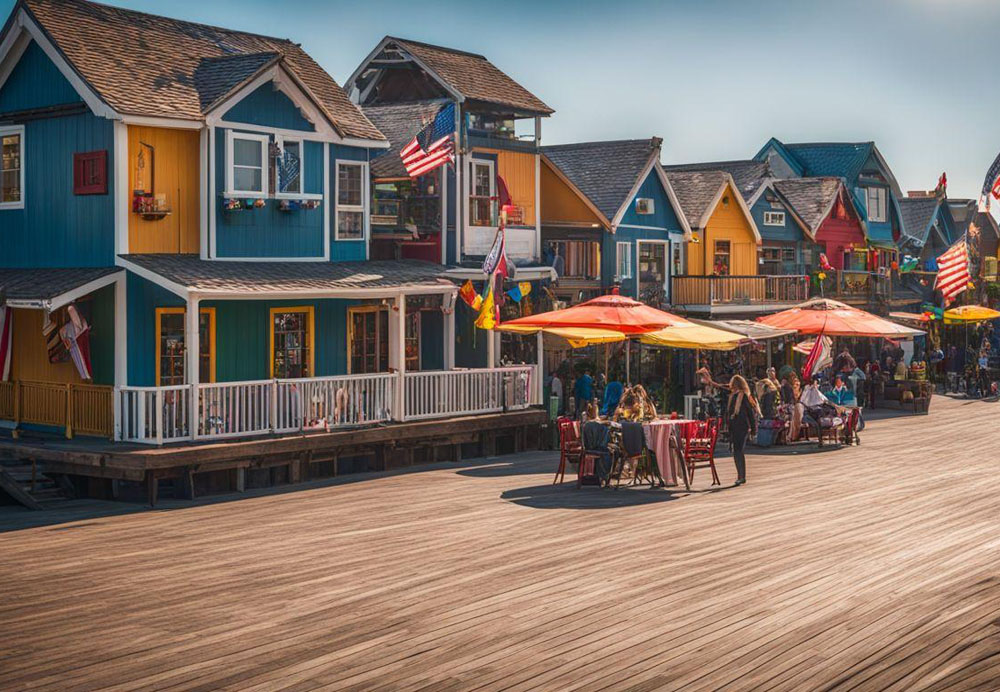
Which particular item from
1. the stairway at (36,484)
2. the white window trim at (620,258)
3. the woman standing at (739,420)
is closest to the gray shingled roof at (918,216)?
the white window trim at (620,258)

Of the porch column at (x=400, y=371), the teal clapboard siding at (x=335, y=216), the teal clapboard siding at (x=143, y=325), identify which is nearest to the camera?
the teal clapboard siding at (x=143, y=325)

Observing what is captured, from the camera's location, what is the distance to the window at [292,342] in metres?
27.5

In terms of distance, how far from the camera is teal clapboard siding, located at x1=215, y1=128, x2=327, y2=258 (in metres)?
26.1

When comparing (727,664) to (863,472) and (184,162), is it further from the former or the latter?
(184,162)

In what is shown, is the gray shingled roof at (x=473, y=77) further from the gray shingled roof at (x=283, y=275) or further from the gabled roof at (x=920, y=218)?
the gabled roof at (x=920, y=218)

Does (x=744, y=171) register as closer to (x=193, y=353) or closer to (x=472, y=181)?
(x=472, y=181)

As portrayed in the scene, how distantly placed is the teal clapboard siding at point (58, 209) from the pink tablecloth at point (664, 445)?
991 cm

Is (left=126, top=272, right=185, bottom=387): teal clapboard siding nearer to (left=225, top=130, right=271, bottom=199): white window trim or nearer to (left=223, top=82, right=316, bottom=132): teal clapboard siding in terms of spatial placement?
(left=225, top=130, right=271, bottom=199): white window trim

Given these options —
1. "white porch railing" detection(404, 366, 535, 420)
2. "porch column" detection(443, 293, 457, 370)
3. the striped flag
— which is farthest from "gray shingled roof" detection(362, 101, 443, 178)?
the striped flag

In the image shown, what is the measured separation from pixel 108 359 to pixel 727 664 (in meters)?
15.8

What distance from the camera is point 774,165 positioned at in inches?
2459

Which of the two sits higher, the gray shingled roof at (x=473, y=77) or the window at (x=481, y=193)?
the gray shingled roof at (x=473, y=77)

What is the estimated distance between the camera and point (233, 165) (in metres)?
26.2

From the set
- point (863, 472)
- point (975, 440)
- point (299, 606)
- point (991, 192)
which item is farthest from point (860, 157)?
point (299, 606)
